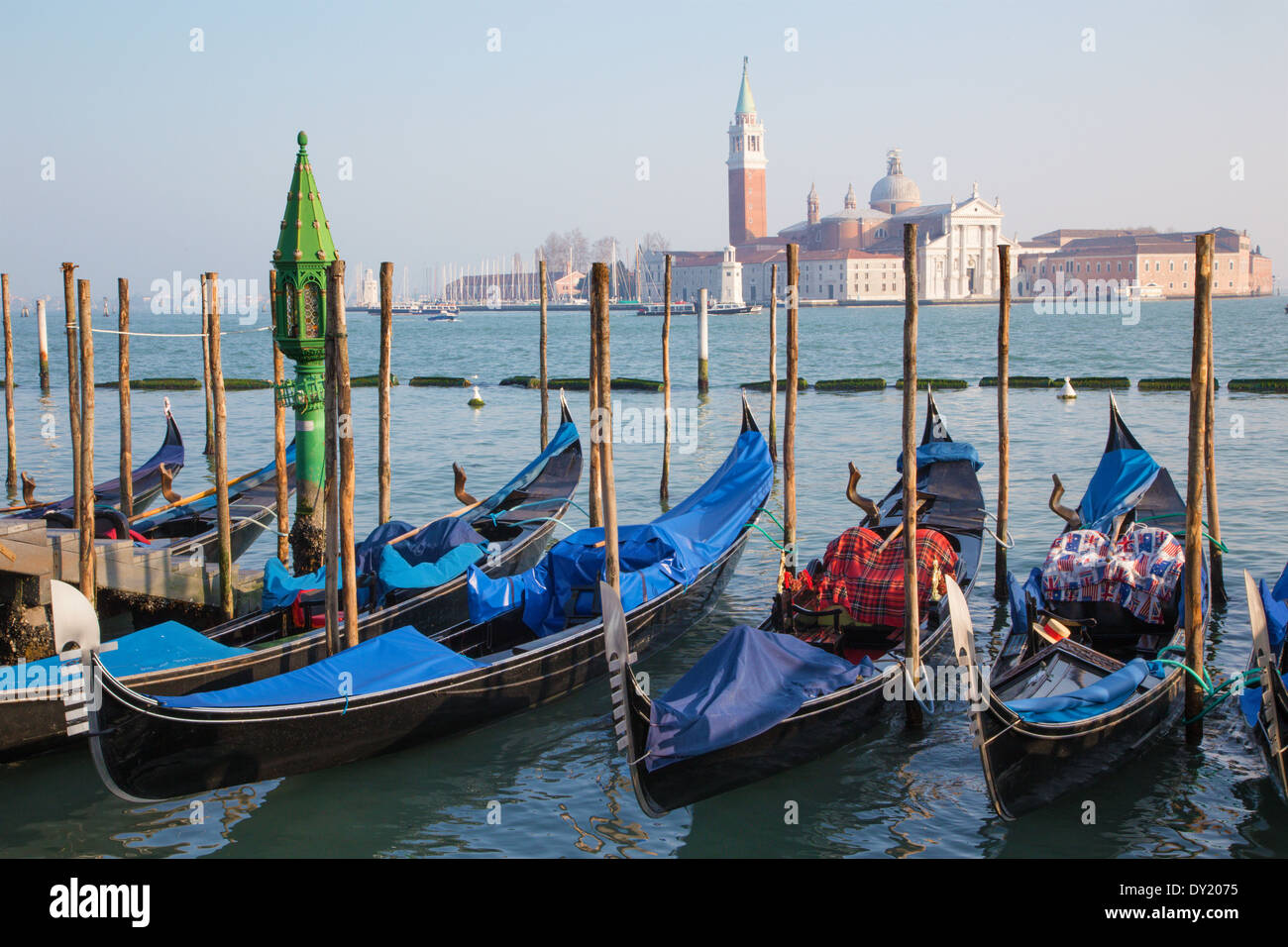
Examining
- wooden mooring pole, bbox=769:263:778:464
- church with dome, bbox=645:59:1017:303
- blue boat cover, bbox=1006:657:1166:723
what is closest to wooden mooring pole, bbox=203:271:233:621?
wooden mooring pole, bbox=769:263:778:464

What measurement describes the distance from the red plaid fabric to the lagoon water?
2.09ft

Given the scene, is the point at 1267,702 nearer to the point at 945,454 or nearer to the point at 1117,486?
the point at 1117,486

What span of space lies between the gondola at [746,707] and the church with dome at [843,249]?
70.1m

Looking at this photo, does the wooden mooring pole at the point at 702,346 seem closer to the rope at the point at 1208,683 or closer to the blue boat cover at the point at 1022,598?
the blue boat cover at the point at 1022,598

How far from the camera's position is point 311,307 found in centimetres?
752

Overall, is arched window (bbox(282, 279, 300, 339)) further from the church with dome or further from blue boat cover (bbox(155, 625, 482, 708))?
the church with dome

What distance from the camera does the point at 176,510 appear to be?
850 centimetres

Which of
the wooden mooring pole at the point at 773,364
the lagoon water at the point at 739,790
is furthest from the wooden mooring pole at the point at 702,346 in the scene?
the wooden mooring pole at the point at 773,364

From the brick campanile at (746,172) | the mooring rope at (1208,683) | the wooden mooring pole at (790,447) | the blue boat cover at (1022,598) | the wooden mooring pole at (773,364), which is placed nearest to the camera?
the mooring rope at (1208,683)

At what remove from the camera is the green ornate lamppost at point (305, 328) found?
7484mm

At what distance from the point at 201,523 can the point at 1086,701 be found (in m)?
6.09
